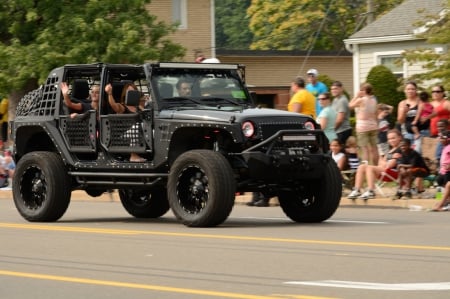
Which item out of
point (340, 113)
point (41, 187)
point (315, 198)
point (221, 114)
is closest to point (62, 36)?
point (340, 113)

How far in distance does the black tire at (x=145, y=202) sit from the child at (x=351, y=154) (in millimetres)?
4679

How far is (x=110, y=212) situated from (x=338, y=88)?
480 centimetres

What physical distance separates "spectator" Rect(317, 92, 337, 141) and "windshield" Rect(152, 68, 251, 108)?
4.63 meters

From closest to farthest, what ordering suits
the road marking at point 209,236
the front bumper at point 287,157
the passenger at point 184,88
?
the road marking at point 209,236 < the front bumper at point 287,157 < the passenger at point 184,88

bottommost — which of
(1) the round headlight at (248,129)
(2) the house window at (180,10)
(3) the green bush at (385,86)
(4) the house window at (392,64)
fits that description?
(1) the round headlight at (248,129)

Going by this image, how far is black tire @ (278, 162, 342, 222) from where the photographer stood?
53.2 feet

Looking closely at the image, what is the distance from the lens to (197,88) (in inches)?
667

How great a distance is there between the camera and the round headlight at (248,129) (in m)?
15.5

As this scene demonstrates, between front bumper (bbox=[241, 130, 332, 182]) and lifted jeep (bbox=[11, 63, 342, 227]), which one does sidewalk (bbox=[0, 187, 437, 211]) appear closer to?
lifted jeep (bbox=[11, 63, 342, 227])

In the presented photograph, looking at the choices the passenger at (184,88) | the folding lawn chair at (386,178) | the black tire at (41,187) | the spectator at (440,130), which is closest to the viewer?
the passenger at (184,88)

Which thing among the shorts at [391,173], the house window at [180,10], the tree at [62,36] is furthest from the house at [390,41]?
the shorts at [391,173]

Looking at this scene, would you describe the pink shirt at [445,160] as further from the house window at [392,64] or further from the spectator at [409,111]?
the house window at [392,64]

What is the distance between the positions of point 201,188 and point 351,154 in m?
6.84

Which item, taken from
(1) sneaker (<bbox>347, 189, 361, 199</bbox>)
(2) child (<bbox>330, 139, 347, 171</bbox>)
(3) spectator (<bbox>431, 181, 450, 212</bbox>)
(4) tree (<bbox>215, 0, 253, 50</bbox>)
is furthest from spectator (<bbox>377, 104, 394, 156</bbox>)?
(4) tree (<bbox>215, 0, 253, 50</bbox>)
